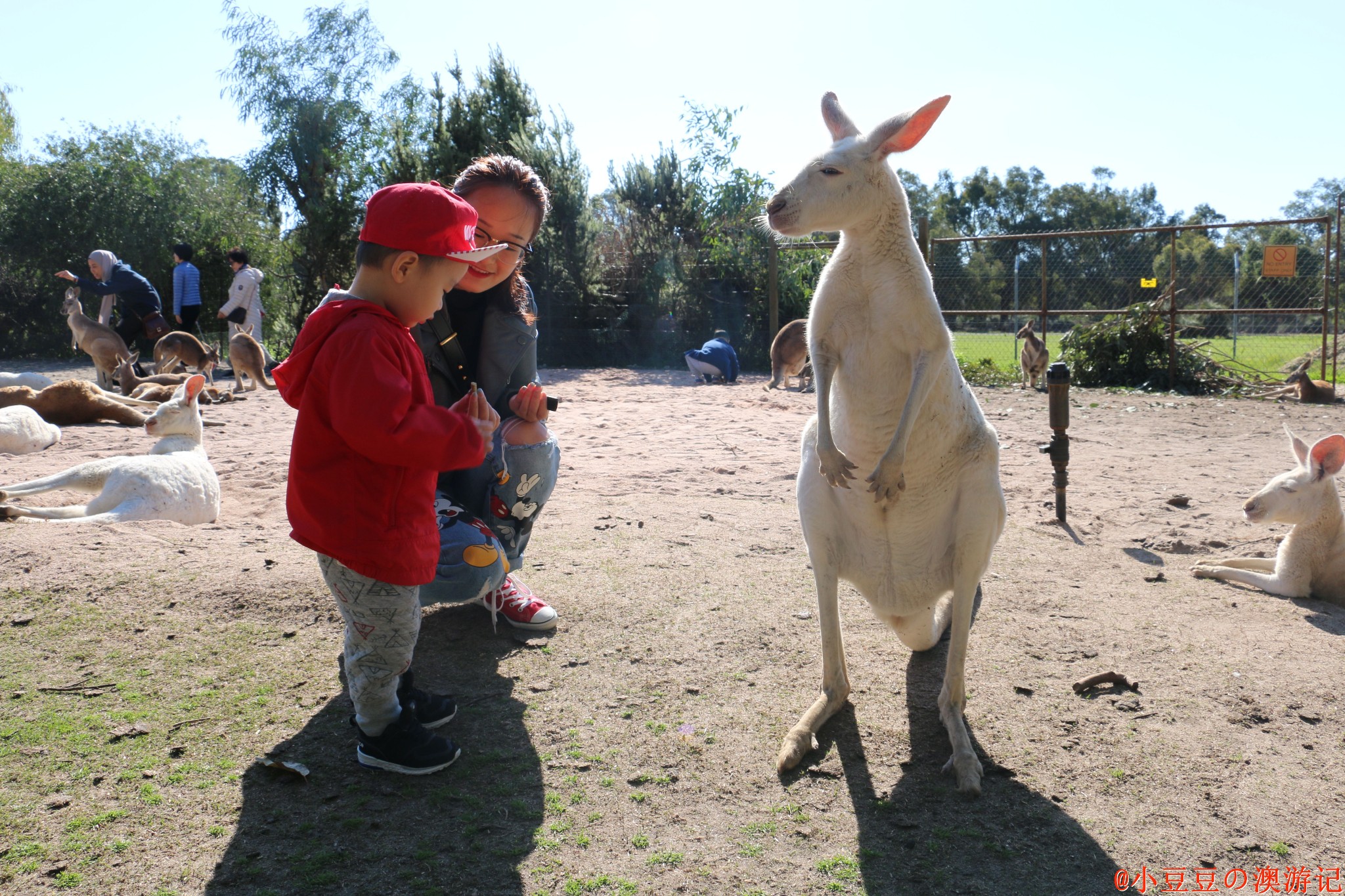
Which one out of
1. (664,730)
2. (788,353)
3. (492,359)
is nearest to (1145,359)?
(788,353)

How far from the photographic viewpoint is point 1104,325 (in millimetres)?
12461

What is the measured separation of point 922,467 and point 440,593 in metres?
1.53

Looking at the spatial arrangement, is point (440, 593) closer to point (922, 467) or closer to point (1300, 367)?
point (922, 467)

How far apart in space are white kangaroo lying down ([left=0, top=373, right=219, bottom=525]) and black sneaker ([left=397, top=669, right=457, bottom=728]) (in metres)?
2.59

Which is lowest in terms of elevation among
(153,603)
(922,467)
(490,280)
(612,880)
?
(612,880)

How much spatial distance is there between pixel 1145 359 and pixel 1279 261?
195cm

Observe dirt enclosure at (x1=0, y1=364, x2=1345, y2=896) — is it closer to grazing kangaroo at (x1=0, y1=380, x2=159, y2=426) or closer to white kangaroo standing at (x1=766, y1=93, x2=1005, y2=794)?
white kangaroo standing at (x1=766, y1=93, x2=1005, y2=794)

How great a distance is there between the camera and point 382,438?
1.90 meters

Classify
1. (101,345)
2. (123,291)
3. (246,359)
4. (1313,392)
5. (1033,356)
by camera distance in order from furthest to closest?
(1033,356), (123,291), (246,359), (101,345), (1313,392)

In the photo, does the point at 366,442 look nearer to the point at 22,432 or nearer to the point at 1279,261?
the point at 22,432

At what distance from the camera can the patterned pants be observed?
211 centimetres

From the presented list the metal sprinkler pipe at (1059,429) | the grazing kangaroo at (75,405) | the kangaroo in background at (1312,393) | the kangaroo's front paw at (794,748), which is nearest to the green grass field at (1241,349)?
the kangaroo in background at (1312,393)

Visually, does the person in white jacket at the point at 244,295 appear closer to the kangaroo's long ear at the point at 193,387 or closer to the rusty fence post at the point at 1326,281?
the kangaroo's long ear at the point at 193,387

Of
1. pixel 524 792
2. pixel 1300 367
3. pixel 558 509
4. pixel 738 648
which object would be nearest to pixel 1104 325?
pixel 1300 367
